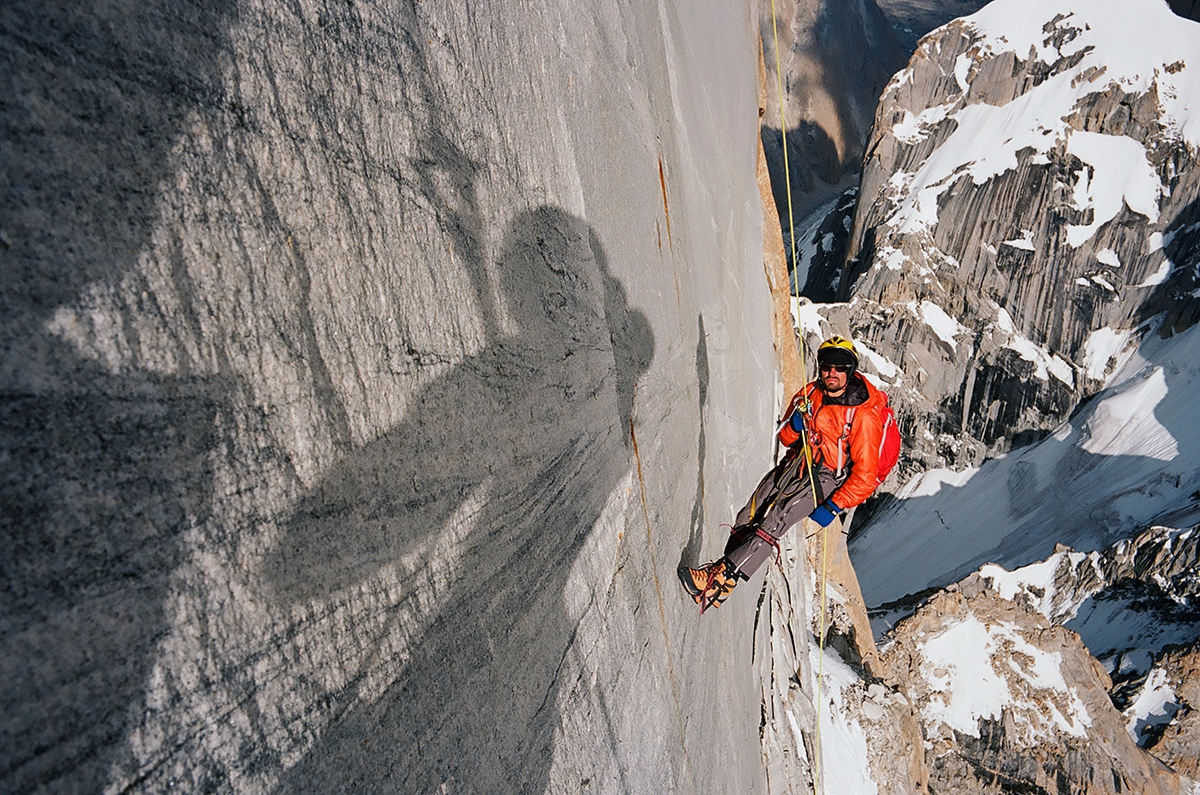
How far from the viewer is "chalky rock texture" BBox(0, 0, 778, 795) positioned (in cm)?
87

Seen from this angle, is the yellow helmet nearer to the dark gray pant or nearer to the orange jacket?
the orange jacket

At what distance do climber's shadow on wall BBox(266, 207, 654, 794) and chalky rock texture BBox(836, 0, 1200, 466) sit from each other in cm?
5371

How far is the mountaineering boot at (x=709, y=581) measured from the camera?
13.3 ft

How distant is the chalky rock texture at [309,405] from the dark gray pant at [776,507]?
192cm

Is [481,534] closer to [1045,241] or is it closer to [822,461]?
[822,461]

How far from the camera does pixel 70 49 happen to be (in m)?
0.90

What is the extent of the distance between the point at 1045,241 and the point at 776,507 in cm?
5732

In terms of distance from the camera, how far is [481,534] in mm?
1828

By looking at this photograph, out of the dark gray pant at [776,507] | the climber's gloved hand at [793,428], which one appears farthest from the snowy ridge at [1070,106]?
the climber's gloved hand at [793,428]

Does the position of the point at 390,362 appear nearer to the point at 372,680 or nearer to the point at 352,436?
the point at 352,436

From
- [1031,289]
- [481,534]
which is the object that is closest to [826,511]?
[481,534]

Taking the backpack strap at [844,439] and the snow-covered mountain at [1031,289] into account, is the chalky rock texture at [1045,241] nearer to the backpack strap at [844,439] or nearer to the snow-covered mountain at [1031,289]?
the snow-covered mountain at [1031,289]

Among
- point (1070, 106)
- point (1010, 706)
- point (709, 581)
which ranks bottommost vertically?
point (1010, 706)

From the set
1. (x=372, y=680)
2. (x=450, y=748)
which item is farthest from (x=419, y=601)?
(x=450, y=748)
